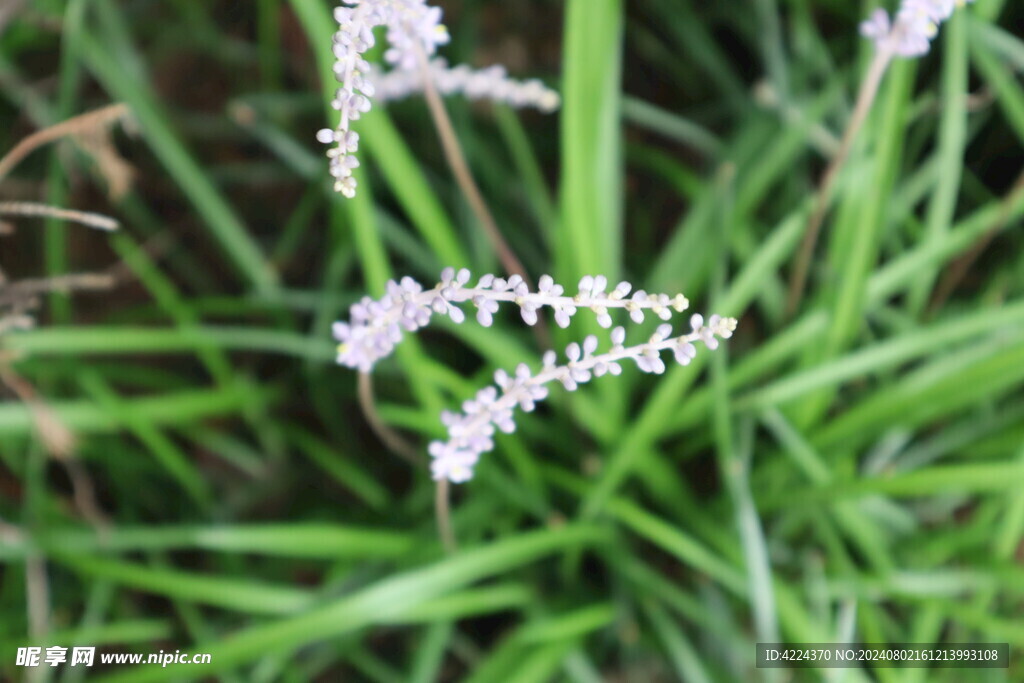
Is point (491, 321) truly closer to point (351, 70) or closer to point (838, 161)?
point (351, 70)

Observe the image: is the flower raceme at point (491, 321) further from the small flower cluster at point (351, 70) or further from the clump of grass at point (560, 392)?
the clump of grass at point (560, 392)

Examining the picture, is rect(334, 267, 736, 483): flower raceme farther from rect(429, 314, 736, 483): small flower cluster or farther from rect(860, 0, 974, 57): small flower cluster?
rect(860, 0, 974, 57): small flower cluster

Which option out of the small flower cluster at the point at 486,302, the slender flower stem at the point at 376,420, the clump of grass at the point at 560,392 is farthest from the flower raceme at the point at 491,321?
the clump of grass at the point at 560,392

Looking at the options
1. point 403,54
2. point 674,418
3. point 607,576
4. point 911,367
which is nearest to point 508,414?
point 403,54

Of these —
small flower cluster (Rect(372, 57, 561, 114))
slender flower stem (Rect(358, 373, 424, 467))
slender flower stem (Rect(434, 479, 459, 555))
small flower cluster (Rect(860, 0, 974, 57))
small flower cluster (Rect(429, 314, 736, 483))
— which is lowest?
small flower cluster (Rect(429, 314, 736, 483))

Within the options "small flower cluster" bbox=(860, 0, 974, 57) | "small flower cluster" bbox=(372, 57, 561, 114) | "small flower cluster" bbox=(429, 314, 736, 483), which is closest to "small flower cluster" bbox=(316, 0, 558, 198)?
"small flower cluster" bbox=(372, 57, 561, 114)

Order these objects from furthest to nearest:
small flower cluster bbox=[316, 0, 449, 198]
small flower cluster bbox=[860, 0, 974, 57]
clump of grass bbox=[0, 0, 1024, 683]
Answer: clump of grass bbox=[0, 0, 1024, 683]
small flower cluster bbox=[860, 0, 974, 57]
small flower cluster bbox=[316, 0, 449, 198]
